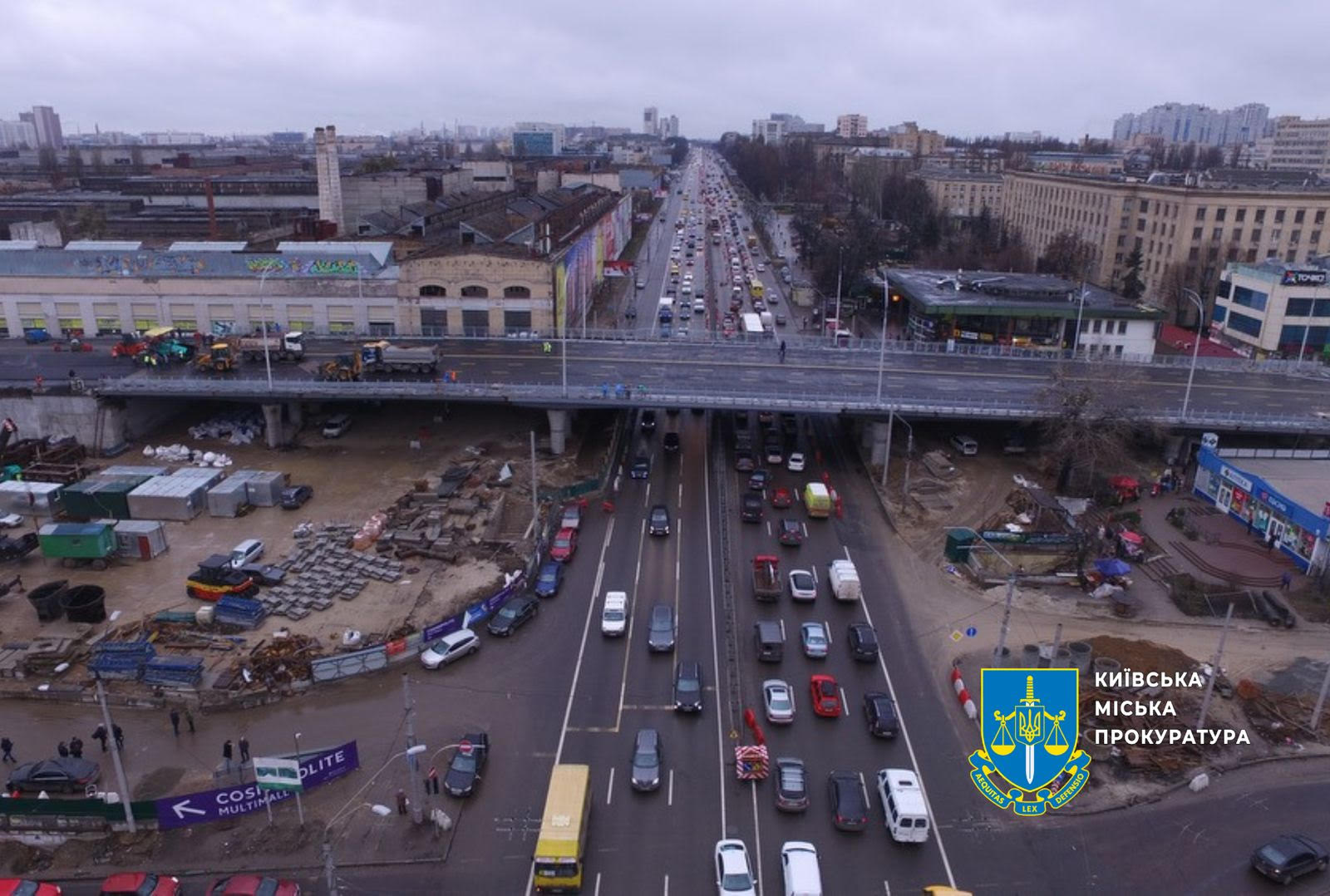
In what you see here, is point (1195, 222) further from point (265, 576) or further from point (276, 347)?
point (265, 576)

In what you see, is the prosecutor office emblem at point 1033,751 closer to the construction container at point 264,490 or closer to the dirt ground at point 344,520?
the dirt ground at point 344,520

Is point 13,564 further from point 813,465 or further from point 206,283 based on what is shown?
point 813,465

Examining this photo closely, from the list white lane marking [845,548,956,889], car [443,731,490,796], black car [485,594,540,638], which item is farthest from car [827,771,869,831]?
black car [485,594,540,638]

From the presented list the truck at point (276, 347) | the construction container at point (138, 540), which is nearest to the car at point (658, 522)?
the construction container at point (138, 540)

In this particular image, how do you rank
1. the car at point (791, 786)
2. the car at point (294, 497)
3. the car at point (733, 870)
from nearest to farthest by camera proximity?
1. the car at point (733, 870)
2. the car at point (791, 786)
3. the car at point (294, 497)

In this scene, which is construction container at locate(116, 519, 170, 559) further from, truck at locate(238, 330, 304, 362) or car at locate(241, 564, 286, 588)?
truck at locate(238, 330, 304, 362)
